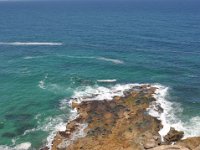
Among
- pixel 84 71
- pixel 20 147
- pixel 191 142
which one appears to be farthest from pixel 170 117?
pixel 84 71

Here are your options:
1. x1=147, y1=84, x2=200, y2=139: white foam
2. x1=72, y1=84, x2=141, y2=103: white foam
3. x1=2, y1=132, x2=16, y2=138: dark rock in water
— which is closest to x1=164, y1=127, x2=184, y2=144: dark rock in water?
x1=147, y1=84, x2=200, y2=139: white foam

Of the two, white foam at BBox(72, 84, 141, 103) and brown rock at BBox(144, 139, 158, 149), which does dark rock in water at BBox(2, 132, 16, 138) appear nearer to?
white foam at BBox(72, 84, 141, 103)

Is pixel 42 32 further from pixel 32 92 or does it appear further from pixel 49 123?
pixel 49 123

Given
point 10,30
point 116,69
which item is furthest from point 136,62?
point 10,30

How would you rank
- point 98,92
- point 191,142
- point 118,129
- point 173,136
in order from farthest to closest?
1. point 98,92
2. point 118,129
3. point 173,136
4. point 191,142

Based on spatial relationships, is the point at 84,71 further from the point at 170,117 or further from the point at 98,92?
the point at 170,117

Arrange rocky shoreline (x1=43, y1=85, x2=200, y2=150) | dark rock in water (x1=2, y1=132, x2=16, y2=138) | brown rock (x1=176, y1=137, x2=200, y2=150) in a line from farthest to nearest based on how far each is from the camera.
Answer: dark rock in water (x1=2, y1=132, x2=16, y2=138) < rocky shoreline (x1=43, y1=85, x2=200, y2=150) < brown rock (x1=176, y1=137, x2=200, y2=150)

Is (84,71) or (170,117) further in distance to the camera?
(84,71)
